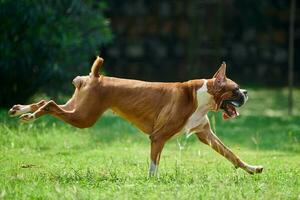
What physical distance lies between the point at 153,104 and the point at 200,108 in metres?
0.47

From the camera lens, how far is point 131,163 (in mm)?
8656

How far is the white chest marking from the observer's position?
7762 mm

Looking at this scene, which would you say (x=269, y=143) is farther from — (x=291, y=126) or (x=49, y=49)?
Result: (x=49, y=49)

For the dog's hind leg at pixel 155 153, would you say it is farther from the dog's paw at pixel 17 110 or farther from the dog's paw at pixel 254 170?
the dog's paw at pixel 17 110

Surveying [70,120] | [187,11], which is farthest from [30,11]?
[187,11]

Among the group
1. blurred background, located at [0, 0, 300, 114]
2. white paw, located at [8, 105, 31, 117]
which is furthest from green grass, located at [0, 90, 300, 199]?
blurred background, located at [0, 0, 300, 114]

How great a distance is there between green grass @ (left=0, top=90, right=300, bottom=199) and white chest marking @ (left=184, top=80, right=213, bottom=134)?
18.4 inches

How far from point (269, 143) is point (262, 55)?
34.1 ft

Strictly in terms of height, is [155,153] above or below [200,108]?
below

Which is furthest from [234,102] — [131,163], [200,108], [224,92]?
[131,163]

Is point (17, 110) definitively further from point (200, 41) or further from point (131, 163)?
point (200, 41)

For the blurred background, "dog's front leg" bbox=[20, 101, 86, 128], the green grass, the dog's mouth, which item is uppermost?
the blurred background

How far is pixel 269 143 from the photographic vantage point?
1097 centimetres

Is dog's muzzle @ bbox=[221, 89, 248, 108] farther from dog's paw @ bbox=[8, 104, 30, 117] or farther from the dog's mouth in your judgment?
dog's paw @ bbox=[8, 104, 30, 117]
